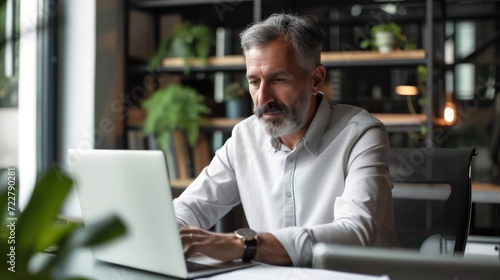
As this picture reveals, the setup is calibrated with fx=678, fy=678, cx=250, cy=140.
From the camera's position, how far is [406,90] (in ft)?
11.8

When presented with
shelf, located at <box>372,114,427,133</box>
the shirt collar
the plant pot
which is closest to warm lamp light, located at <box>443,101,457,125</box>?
shelf, located at <box>372,114,427,133</box>

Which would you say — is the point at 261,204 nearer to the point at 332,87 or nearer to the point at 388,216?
the point at 388,216

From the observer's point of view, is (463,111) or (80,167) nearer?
(80,167)

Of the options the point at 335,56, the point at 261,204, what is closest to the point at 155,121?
the point at 335,56

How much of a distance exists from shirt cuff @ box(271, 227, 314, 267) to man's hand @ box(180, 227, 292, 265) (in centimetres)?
1

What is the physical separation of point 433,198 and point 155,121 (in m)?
2.10

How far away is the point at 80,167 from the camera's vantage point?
136 cm

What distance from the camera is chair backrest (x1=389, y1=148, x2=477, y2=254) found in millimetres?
1771

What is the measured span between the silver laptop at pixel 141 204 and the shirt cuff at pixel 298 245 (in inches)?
3.6

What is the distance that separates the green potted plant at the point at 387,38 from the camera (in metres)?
3.41

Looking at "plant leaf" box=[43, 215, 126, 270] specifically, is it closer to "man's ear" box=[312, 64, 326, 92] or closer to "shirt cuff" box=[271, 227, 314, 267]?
"shirt cuff" box=[271, 227, 314, 267]

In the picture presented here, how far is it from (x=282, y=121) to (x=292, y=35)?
0.76 ft

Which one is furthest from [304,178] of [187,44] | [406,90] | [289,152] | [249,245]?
[187,44]

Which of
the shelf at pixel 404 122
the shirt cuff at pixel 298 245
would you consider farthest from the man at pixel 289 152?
the shelf at pixel 404 122
